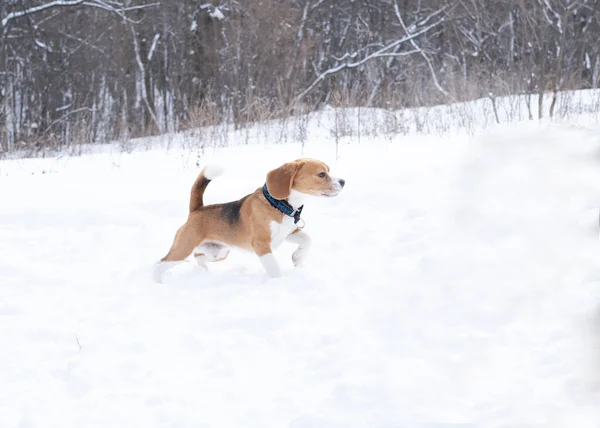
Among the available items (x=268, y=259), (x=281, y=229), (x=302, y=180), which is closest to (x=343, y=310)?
(x=268, y=259)

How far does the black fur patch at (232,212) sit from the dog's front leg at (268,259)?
258 millimetres

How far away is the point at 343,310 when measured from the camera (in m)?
3.56

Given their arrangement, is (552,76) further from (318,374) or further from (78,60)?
(78,60)

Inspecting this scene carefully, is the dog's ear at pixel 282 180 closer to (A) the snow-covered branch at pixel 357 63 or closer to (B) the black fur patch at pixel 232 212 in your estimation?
(B) the black fur patch at pixel 232 212

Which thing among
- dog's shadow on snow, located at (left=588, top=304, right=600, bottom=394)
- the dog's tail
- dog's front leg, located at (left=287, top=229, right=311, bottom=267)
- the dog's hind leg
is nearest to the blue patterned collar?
dog's front leg, located at (left=287, top=229, right=311, bottom=267)

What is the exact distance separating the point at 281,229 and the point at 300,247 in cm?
20

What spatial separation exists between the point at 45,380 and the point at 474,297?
6.93ft

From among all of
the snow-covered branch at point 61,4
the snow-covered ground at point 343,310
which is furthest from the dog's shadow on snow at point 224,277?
the snow-covered branch at point 61,4

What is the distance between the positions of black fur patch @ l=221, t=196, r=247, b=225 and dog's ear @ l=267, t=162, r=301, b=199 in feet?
1.06

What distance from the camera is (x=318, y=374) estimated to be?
2.83m

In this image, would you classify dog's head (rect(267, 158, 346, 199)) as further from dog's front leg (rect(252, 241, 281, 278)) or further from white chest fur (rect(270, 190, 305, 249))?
dog's front leg (rect(252, 241, 281, 278))

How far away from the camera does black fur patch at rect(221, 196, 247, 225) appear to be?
14.4ft

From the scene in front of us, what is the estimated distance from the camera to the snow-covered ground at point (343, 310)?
8.42 ft

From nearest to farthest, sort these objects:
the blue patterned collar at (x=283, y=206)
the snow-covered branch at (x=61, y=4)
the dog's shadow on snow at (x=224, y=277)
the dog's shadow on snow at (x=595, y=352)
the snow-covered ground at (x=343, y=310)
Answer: the dog's shadow on snow at (x=595, y=352), the snow-covered ground at (x=343, y=310), the dog's shadow on snow at (x=224, y=277), the blue patterned collar at (x=283, y=206), the snow-covered branch at (x=61, y=4)
